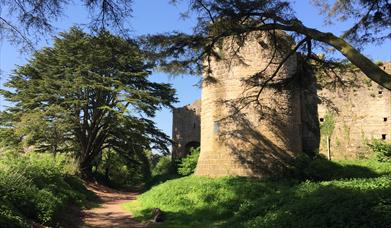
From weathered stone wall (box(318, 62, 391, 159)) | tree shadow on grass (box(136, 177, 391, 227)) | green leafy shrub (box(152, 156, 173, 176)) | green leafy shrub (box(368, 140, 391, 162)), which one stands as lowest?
tree shadow on grass (box(136, 177, 391, 227))

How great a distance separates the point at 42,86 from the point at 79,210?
14.1 metres

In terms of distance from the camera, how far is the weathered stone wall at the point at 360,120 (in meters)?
19.1

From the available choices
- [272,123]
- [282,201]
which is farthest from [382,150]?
[282,201]

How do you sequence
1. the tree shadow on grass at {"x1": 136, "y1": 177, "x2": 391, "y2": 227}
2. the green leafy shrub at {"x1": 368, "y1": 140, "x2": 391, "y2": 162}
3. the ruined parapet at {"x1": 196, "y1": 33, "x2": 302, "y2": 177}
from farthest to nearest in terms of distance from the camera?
the green leafy shrub at {"x1": 368, "y1": 140, "x2": 391, "y2": 162}
the ruined parapet at {"x1": 196, "y1": 33, "x2": 302, "y2": 177}
the tree shadow on grass at {"x1": 136, "y1": 177, "x2": 391, "y2": 227}

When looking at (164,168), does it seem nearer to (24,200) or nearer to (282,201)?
(24,200)

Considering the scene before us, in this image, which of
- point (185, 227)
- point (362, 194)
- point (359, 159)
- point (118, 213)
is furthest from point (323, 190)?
point (359, 159)

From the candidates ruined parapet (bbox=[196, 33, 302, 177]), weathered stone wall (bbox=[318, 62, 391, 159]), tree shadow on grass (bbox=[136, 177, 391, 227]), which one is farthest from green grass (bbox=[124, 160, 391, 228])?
weathered stone wall (bbox=[318, 62, 391, 159])

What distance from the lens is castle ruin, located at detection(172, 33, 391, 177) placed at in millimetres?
16641

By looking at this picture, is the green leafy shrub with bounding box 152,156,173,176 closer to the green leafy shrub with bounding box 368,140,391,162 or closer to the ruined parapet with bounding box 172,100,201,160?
the ruined parapet with bounding box 172,100,201,160

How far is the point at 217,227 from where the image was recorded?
35.8 ft

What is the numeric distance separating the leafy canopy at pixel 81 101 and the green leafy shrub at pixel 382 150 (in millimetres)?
13554

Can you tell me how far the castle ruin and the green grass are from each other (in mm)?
1016

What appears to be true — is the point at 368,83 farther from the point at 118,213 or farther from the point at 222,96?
the point at 118,213

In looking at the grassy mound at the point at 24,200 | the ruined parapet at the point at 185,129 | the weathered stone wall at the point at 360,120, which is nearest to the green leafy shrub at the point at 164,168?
the ruined parapet at the point at 185,129
